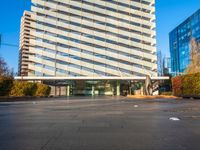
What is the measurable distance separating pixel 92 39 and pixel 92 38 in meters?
0.39

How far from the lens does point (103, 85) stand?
269ft

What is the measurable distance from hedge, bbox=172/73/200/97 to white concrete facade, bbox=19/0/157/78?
40.9 metres

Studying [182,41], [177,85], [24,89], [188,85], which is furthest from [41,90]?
[182,41]

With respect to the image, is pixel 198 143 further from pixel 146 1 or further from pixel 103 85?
pixel 146 1

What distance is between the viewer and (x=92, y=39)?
→ 80938mm

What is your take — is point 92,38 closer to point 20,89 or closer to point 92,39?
point 92,39

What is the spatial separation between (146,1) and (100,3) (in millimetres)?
15317

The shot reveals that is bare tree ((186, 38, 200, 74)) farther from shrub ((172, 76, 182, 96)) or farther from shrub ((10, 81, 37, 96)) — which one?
shrub ((10, 81, 37, 96))

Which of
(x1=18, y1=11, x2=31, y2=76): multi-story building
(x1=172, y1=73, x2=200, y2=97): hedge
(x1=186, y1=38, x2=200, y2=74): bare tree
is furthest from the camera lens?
(x1=18, y1=11, x2=31, y2=76): multi-story building

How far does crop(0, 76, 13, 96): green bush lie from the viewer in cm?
3200

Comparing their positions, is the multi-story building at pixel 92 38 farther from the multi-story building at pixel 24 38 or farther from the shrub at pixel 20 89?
the multi-story building at pixel 24 38

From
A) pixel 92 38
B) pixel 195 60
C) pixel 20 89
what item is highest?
pixel 92 38

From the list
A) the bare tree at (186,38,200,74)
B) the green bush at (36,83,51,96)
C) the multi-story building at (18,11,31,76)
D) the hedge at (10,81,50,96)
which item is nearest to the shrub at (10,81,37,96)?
the hedge at (10,81,50,96)

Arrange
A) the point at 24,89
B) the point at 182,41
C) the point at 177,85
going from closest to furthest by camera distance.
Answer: the point at 24,89
the point at 177,85
the point at 182,41
